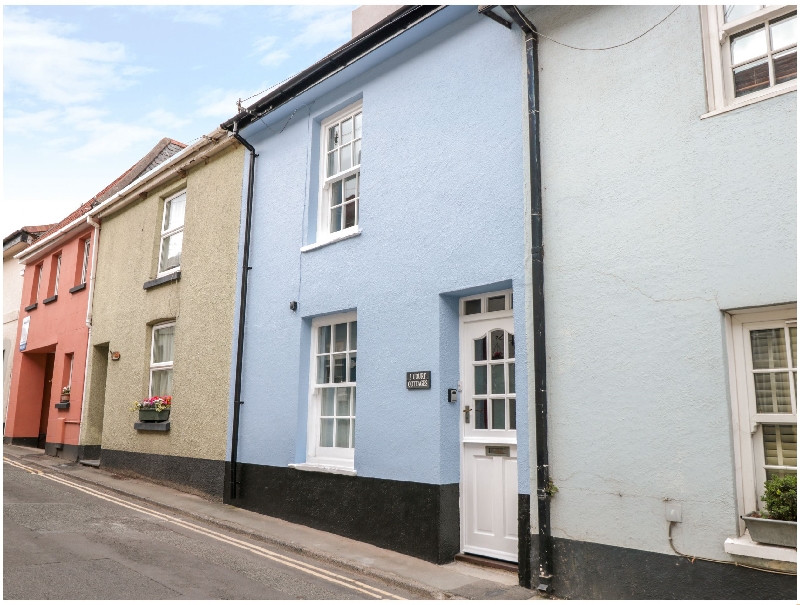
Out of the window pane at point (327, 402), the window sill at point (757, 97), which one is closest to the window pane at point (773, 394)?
the window sill at point (757, 97)

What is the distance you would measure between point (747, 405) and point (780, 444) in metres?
0.34

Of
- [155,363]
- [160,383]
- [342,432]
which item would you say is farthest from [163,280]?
[342,432]

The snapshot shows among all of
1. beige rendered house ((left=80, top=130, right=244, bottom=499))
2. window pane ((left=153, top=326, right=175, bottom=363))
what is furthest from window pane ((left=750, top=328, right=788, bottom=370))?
window pane ((left=153, top=326, right=175, bottom=363))

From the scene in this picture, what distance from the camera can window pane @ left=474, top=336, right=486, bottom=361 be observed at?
714 centimetres

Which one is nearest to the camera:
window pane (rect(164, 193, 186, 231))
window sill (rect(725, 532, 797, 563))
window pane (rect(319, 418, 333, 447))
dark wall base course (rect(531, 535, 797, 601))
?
window sill (rect(725, 532, 797, 563))

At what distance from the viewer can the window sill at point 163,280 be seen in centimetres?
1187

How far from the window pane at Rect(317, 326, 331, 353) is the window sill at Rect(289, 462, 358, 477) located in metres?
1.52

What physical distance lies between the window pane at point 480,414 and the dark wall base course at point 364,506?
677mm

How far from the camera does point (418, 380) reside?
7.27 metres

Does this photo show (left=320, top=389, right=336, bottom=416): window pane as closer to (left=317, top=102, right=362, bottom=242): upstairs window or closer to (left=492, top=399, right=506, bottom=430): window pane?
(left=317, top=102, right=362, bottom=242): upstairs window

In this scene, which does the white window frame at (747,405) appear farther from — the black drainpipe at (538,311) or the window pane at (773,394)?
the black drainpipe at (538,311)

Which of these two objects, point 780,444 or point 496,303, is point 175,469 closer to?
point 496,303

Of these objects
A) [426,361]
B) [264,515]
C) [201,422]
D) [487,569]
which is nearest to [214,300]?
[201,422]

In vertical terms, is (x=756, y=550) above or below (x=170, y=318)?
below
